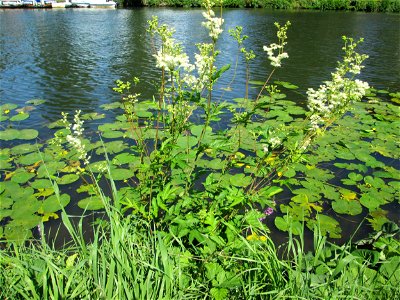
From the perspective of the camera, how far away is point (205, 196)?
3.23m

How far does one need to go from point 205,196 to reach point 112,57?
44.7 feet

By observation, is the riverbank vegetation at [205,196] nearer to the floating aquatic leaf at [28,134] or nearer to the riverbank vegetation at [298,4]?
the floating aquatic leaf at [28,134]

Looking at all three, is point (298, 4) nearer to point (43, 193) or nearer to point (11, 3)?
point (11, 3)

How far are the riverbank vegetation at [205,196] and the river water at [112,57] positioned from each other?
1.52 meters

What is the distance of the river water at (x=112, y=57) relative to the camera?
34.7 ft

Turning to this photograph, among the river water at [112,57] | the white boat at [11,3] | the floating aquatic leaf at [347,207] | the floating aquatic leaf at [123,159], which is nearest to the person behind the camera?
the floating aquatic leaf at [347,207]

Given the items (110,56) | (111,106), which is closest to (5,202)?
(111,106)

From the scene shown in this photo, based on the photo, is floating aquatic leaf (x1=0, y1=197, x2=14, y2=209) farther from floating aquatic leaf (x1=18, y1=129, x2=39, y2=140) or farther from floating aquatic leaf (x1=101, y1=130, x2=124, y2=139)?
floating aquatic leaf (x1=101, y1=130, x2=124, y2=139)

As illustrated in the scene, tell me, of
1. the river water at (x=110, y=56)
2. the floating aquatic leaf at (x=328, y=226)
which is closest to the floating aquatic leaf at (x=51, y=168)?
the river water at (x=110, y=56)

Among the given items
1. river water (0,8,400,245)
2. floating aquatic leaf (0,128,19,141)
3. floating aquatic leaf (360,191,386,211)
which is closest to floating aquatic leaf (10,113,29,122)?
river water (0,8,400,245)

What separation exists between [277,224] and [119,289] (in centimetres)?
311

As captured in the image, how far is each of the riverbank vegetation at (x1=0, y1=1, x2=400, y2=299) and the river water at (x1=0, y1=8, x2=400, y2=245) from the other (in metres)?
1.52

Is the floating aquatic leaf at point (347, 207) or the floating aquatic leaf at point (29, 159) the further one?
the floating aquatic leaf at point (29, 159)

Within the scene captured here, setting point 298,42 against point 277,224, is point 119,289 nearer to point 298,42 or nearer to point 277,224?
point 277,224
